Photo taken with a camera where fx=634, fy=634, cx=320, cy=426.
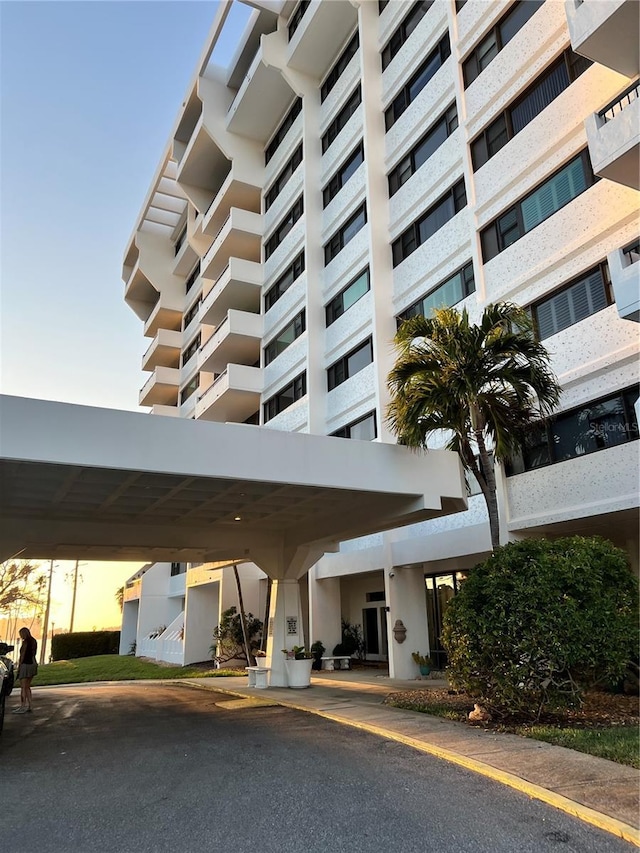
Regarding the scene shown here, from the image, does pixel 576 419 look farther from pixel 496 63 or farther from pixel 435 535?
→ pixel 496 63

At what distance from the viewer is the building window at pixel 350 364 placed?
22.8 m

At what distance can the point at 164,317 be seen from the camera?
44.4 m

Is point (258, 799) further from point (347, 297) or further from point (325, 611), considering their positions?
point (347, 297)

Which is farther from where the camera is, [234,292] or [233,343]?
[234,292]

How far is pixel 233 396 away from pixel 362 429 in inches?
389

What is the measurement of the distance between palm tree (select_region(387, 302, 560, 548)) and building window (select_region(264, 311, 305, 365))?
14.7 m

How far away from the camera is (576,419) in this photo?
571 inches

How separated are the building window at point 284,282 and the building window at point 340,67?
24.4 ft

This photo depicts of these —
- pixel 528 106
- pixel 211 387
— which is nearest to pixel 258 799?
pixel 528 106

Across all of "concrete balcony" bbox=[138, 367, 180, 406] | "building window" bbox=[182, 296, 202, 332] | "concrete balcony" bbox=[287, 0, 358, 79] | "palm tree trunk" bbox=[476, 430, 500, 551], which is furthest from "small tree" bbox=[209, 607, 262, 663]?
"concrete balcony" bbox=[287, 0, 358, 79]

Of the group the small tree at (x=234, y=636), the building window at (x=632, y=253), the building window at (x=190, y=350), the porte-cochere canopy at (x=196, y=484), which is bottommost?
the small tree at (x=234, y=636)

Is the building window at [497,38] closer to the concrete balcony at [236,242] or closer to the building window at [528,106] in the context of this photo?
the building window at [528,106]

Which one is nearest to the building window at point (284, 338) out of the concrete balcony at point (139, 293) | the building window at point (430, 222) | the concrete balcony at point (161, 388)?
the building window at point (430, 222)

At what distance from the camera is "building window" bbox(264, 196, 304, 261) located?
93.4 feet
